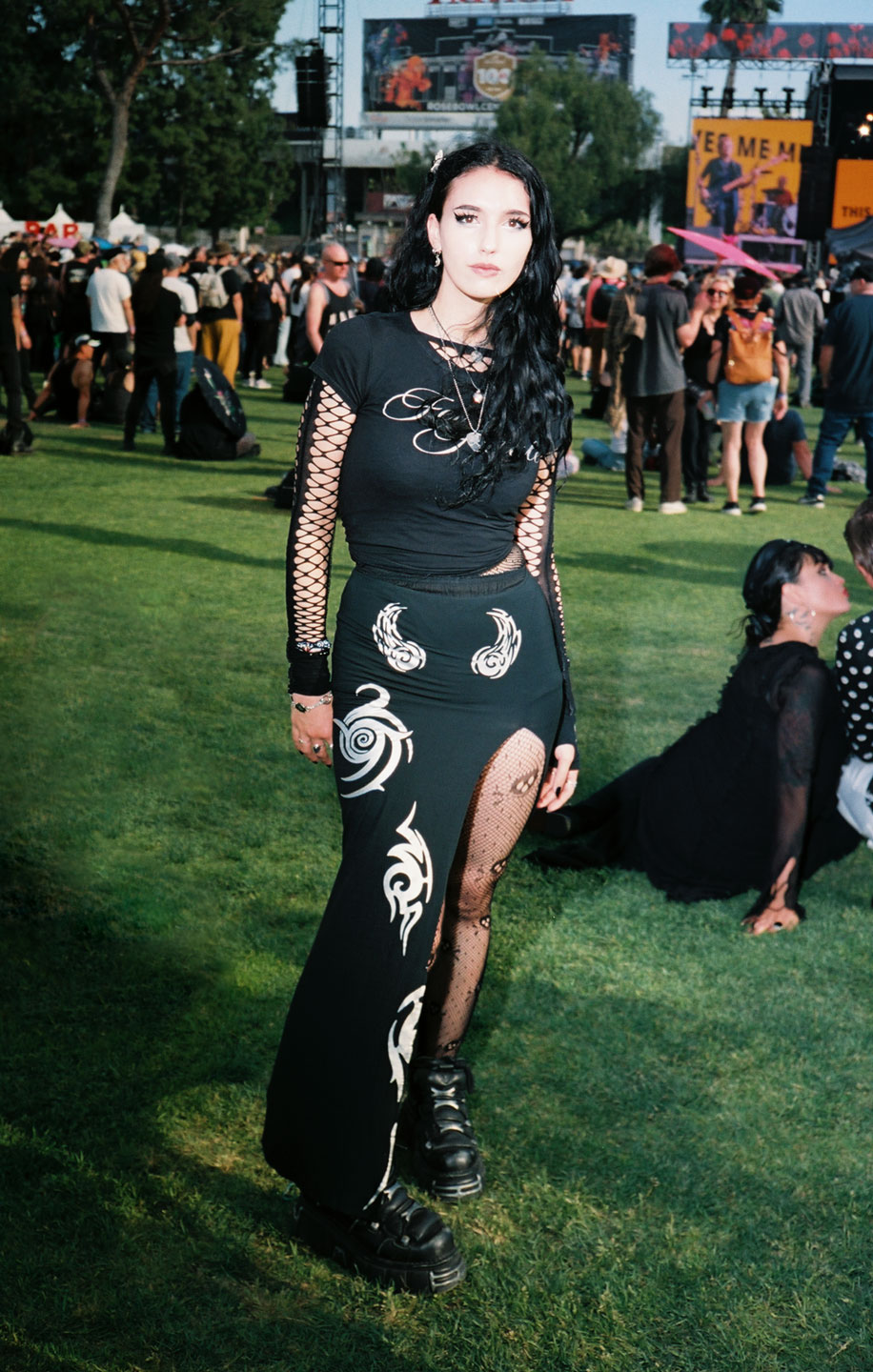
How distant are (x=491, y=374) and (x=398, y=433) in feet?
0.77

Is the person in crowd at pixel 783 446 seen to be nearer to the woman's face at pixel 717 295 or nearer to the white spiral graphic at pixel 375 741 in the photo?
the woman's face at pixel 717 295

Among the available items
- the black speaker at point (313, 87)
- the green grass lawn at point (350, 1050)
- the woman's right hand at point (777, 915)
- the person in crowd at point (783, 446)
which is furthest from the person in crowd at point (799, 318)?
the black speaker at point (313, 87)

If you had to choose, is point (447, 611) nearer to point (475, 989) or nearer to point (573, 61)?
point (475, 989)

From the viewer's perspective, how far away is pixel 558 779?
280 cm

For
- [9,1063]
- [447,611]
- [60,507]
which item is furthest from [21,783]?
[60,507]

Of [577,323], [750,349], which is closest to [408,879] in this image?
[750,349]

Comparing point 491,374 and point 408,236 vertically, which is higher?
point 408,236

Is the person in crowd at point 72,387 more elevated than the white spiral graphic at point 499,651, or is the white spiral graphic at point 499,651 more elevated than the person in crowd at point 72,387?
the white spiral graphic at point 499,651

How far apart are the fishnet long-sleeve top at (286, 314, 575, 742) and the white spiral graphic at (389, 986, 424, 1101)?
620 millimetres

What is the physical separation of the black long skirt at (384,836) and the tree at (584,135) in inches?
3247

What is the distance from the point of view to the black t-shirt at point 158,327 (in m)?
12.6

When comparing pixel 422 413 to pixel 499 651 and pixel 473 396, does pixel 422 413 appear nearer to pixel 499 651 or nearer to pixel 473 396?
pixel 473 396

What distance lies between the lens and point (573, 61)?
87812mm

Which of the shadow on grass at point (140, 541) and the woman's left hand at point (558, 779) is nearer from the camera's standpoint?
the woman's left hand at point (558, 779)
